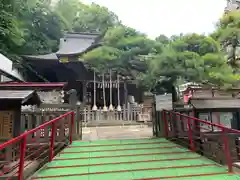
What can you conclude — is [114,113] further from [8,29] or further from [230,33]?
[8,29]

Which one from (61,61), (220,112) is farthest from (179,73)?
(61,61)

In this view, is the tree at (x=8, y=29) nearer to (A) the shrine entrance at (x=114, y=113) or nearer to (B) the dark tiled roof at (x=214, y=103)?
(A) the shrine entrance at (x=114, y=113)

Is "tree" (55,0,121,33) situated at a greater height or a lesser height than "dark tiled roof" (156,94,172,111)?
greater

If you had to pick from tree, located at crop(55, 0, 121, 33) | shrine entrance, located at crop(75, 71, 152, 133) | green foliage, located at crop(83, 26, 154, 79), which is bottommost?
shrine entrance, located at crop(75, 71, 152, 133)

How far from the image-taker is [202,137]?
5.57m

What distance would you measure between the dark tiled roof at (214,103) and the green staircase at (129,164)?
4.71 ft

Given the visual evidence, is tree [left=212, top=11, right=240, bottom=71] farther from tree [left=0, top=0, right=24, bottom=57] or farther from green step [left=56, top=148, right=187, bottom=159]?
tree [left=0, top=0, right=24, bottom=57]

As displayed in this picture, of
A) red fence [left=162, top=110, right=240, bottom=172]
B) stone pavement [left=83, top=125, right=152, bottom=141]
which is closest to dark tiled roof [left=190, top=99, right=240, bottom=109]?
red fence [left=162, top=110, right=240, bottom=172]

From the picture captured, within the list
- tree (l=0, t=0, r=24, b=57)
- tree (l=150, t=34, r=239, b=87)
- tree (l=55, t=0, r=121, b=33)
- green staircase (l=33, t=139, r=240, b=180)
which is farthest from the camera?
tree (l=55, t=0, r=121, b=33)

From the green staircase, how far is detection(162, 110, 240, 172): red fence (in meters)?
0.39

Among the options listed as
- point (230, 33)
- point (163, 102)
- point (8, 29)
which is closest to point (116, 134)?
point (163, 102)

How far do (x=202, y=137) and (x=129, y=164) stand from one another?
7.85 ft

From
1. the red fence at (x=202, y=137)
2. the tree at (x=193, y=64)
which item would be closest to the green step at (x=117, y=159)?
the red fence at (x=202, y=137)

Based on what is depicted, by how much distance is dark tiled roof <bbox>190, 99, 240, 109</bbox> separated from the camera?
591 cm
